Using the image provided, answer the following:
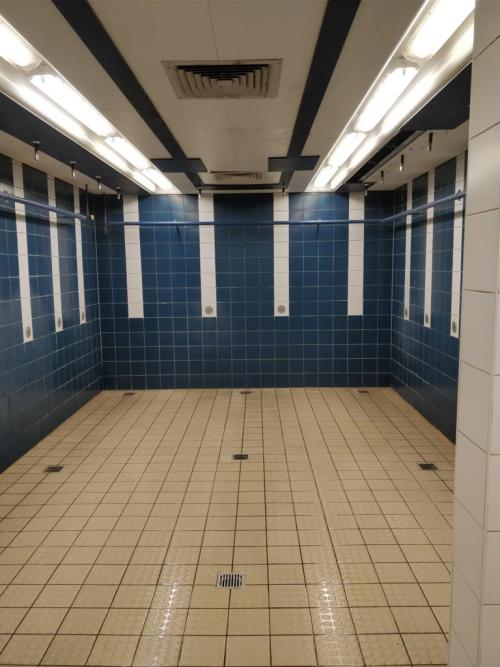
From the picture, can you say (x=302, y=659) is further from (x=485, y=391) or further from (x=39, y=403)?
(x=39, y=403)

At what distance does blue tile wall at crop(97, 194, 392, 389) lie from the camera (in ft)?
22.8

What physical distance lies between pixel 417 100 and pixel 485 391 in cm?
247

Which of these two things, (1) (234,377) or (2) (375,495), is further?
(1) (234,377)

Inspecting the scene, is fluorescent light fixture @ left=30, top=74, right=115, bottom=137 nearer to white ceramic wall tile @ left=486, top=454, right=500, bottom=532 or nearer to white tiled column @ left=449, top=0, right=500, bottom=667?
white tiled column @ left=449, top=0, right=500, bottom=667

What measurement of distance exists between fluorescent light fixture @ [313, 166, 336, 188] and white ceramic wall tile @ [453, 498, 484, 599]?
464 cm

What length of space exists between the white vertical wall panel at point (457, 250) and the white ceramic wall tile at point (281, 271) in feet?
8.60

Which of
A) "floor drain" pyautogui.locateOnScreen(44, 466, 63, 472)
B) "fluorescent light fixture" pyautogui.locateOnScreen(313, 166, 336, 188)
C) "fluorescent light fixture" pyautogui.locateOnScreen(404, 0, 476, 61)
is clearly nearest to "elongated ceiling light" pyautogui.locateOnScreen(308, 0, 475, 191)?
"fluorescent light fixture" pyautogui.locateOnScreen(404, 0, 476, 61)

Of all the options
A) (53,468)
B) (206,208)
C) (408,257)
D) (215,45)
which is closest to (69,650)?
(53,468)

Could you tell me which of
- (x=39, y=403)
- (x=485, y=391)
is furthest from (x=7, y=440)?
(x=485, y=391)

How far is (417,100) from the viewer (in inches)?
124

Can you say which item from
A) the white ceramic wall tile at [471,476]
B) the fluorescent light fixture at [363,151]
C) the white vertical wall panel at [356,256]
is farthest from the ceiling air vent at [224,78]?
the white vertical wall panel at [356,256]

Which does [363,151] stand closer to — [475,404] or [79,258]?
[475,404]

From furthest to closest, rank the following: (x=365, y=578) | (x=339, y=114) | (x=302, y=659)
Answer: (x=339, y=114) < (x=365, y=578) < (x=302, y=659)

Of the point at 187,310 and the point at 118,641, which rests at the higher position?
the point at 187,310
